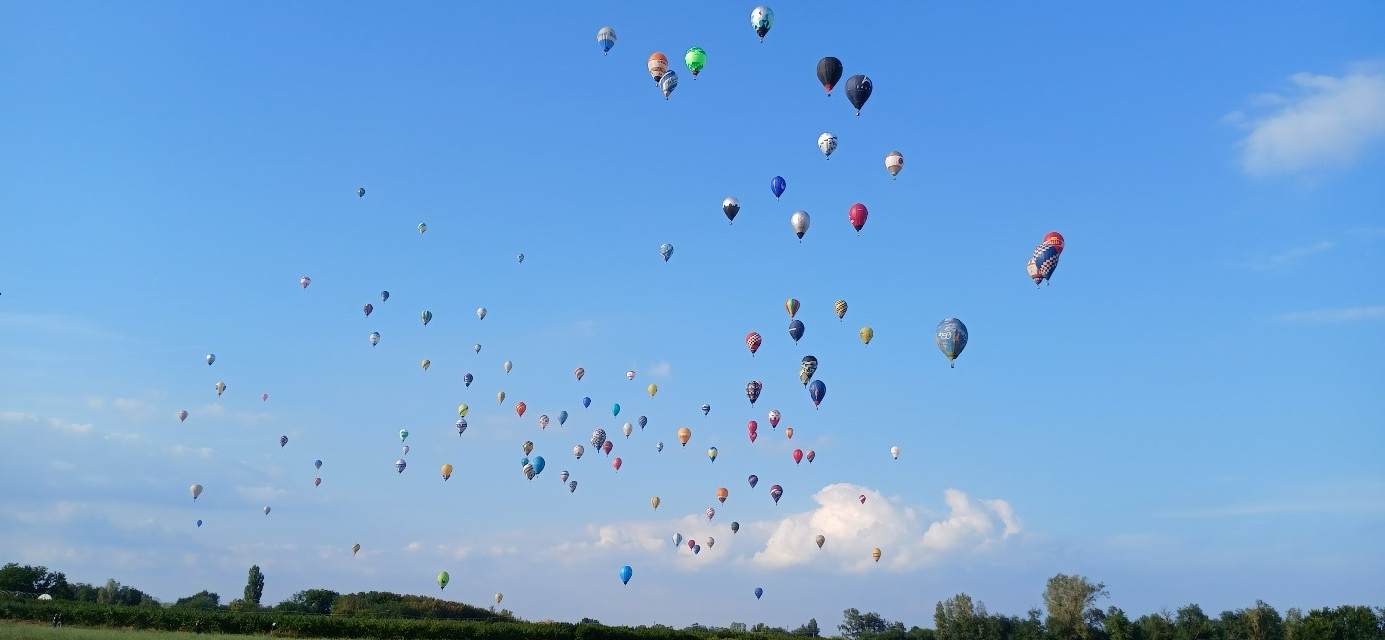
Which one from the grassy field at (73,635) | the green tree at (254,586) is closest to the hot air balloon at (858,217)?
the grassy field at (73,635)

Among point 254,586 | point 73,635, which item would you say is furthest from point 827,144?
point 254,586

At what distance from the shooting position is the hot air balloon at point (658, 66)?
73.8 m

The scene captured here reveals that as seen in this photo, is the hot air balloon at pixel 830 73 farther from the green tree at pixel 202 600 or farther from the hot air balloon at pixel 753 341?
the green tree at pixel 202 600

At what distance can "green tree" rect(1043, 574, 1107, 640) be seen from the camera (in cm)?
12925

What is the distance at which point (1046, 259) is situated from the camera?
63.3 meters

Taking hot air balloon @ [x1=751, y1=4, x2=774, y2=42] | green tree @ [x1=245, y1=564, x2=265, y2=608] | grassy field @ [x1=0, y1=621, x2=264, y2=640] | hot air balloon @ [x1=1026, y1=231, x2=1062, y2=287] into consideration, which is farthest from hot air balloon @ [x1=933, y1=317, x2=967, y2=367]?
green tree @ [x1=245, y1=564, x2=265, y2=608]

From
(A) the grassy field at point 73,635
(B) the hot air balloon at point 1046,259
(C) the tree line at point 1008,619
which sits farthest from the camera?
(C) the tree line at point 1008,619

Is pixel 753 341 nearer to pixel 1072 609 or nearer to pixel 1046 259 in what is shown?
pixel 1046 259

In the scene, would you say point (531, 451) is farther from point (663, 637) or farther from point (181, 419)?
point (181, 419)

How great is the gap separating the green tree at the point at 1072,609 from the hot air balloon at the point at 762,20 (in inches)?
3443

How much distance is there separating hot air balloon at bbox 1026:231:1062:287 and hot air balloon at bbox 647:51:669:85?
89.4ft

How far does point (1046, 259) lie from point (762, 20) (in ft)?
77.3

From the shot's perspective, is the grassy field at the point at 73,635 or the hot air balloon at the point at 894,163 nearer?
the grassy field at the point at 73,635

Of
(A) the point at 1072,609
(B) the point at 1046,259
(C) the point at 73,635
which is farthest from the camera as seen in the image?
(A) the point at 1072,609
